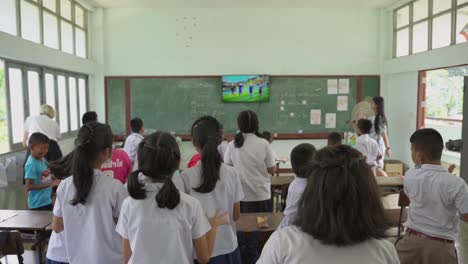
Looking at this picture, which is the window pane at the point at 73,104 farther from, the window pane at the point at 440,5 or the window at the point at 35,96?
the window pane at the point at 440,5

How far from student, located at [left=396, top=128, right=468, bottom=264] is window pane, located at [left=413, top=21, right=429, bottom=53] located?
4.69m

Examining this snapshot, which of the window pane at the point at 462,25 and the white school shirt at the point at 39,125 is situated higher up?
the window pane at the point at 462,25

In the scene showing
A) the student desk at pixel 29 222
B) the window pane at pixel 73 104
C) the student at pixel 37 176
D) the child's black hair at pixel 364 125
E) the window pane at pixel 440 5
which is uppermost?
the window pane at pixel 440 5

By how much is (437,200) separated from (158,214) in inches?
54.2

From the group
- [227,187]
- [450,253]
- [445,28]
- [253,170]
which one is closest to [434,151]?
[450,253]

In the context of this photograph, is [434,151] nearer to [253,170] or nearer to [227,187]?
[227,187]

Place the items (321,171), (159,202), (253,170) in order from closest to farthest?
(321,171) < (159,202) < (253,170)

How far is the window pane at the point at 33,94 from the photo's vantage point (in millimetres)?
4859

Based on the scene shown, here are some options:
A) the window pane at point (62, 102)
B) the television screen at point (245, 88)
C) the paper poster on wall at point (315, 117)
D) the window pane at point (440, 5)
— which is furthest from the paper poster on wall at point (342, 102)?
the window pane at point (62, 102)

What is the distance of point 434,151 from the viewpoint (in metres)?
1.93

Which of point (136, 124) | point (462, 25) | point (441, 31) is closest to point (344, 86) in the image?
point (441, 31)

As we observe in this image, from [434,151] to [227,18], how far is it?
214 inches

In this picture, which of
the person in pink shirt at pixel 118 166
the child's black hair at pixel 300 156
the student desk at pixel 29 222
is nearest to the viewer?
the child's black hair at pixel 300 156

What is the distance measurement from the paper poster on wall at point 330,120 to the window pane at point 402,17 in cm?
200
